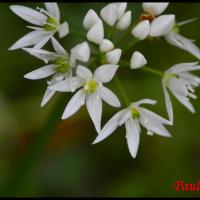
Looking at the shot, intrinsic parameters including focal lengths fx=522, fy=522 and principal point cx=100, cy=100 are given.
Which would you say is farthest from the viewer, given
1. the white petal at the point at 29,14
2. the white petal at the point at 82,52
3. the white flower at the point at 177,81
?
the white petal at the point at 29,14

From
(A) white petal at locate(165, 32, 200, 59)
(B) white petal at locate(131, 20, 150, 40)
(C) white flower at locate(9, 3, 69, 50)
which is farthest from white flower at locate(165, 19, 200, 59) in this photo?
(C) white flower at locate(9, 3, 69, 50)

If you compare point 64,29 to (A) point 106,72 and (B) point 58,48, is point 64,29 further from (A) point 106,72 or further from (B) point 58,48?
(A) point 106,72

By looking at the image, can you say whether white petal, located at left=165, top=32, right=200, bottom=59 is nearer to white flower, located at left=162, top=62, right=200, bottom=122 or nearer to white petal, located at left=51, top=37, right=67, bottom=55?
white flower, located at left=162, top=62, right=200, bottom=122

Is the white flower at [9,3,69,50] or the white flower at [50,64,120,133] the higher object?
the white flower at [9,3,69,50]

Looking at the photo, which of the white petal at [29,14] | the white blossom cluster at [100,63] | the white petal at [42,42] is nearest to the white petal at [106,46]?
the white blossom cluster at [100,63]

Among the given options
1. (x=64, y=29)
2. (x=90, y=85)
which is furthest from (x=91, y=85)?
(x=64, y=29)

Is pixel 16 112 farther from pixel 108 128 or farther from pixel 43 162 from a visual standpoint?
pixel 108 128

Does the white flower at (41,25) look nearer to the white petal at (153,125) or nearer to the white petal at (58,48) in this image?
the white petal at (58,48)

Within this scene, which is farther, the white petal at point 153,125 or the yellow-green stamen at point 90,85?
the white petal at point 153,125
